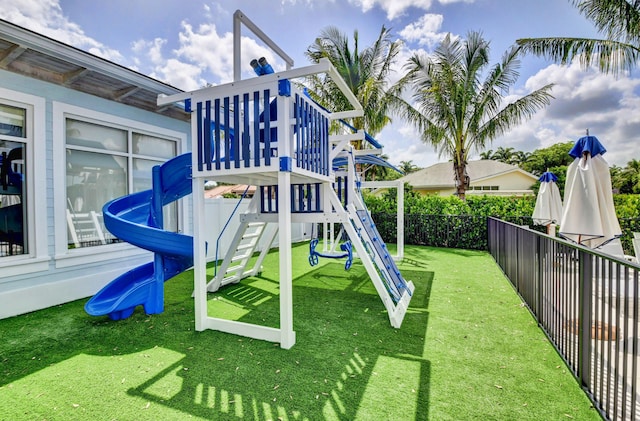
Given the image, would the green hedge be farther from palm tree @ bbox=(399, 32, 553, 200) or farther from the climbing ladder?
the climbing ladder

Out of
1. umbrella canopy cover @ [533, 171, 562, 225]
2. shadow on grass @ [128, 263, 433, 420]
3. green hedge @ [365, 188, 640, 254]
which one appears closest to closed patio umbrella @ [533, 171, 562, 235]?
umbrella canopy cover @ [533, 171, 562, 225]

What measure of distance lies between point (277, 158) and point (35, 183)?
3654 mm

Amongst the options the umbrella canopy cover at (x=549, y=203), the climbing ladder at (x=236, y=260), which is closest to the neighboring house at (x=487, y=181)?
the umbrella canopy cover at (x=549, y=203)

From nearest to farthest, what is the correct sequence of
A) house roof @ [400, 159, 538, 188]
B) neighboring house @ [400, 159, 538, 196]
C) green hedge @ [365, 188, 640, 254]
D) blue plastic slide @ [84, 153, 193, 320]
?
blue plastic slide @ [84, 153, 193, 320], green hedge @ [365, 188, 640, 254], neighboring house @ [400, 159, 538, 196], house roof @ [400, 159, 538, 188]

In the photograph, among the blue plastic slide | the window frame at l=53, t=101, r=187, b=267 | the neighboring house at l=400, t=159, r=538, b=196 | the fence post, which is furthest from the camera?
the neighboring house at l=400, t=159, r=538, b=196

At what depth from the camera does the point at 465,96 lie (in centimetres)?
1134

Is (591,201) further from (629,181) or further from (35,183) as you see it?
(629,181)

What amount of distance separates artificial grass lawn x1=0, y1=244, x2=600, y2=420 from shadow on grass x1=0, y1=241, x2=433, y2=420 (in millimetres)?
13

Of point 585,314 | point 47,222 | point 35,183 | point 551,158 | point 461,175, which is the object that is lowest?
point 585,314

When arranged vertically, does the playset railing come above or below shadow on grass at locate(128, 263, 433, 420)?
above

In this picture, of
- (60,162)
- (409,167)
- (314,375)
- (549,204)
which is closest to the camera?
(314,375)

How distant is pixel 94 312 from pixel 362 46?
12.6m

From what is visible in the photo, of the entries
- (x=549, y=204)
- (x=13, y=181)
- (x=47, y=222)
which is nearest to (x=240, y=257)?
(x=47, y=222)

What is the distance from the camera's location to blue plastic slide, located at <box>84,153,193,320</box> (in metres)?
3.70
